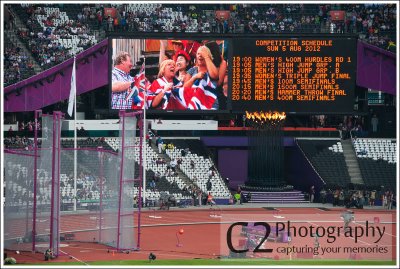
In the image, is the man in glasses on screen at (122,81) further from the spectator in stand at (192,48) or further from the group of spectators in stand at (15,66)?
the group of spectators in stand at (15,66)

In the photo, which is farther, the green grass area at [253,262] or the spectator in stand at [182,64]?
the spectator in stand at [182,64]

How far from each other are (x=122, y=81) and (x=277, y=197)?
11.9m

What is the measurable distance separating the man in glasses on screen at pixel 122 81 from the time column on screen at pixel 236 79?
6.33 metres

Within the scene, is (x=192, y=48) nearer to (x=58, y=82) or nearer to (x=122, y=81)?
(x=122, y=81)

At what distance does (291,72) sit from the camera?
67625mm

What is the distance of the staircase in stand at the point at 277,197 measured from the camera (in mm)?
66625

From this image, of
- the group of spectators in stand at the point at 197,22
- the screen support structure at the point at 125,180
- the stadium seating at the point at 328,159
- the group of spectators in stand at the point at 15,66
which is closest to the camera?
the screen support structure at the point at 125,180

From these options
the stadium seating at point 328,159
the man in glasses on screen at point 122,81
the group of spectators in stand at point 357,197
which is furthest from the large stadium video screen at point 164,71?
the group of spectators in stand at point 357,197

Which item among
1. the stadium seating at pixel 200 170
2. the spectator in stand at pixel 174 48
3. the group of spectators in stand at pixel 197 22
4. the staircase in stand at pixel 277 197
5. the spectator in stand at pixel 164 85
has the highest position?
the group of spectators in stand at pixel 197 22

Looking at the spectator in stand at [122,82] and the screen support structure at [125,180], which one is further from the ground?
the spectator in stand at [122,82]

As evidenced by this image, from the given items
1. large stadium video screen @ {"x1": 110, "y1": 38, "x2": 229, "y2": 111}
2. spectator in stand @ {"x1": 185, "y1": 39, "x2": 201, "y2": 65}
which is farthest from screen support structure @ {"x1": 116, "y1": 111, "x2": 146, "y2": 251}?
spectator in stand @ {"x1": 185, "y1": 39, "x2": 201, "y2": 65}

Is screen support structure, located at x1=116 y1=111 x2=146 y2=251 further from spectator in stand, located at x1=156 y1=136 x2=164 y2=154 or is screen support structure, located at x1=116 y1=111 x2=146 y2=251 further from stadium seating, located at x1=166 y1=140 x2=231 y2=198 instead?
spectator in stand, located at x1=156 y1=136 x2=164 y2=154

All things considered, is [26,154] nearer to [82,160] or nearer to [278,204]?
[82,160]

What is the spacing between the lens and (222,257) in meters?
42.9
